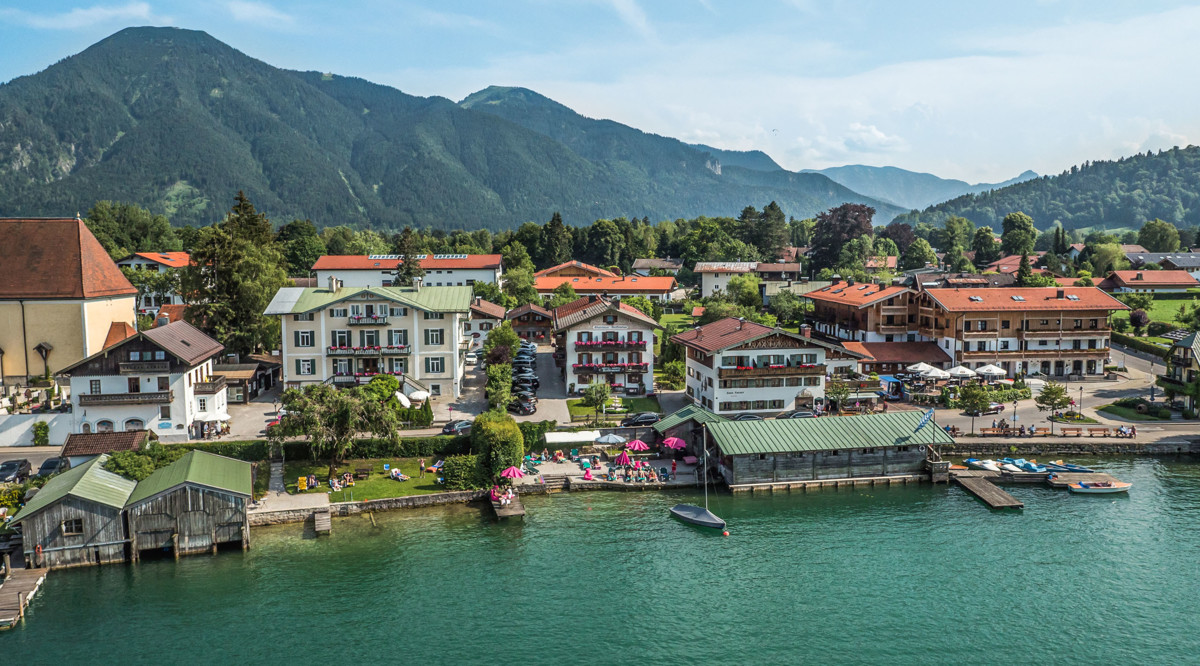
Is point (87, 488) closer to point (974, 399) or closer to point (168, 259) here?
point (974, 399)

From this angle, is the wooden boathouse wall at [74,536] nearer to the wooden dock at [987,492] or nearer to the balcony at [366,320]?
the balcony at [366,320]

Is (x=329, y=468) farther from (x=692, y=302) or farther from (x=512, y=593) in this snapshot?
(x=692, y=302)

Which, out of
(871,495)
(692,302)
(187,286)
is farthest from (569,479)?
(692,302)

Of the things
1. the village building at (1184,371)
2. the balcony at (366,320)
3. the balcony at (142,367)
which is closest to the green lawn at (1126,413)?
the village building at (1184,371)

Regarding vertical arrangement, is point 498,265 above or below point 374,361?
above

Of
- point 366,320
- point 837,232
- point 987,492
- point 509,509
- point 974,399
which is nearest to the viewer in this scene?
point 509,509

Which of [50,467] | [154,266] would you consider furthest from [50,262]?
[154,266]

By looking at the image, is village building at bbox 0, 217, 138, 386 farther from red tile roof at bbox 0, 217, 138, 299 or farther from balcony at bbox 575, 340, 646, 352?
balcony at bbox 575, 340, 646, 352
